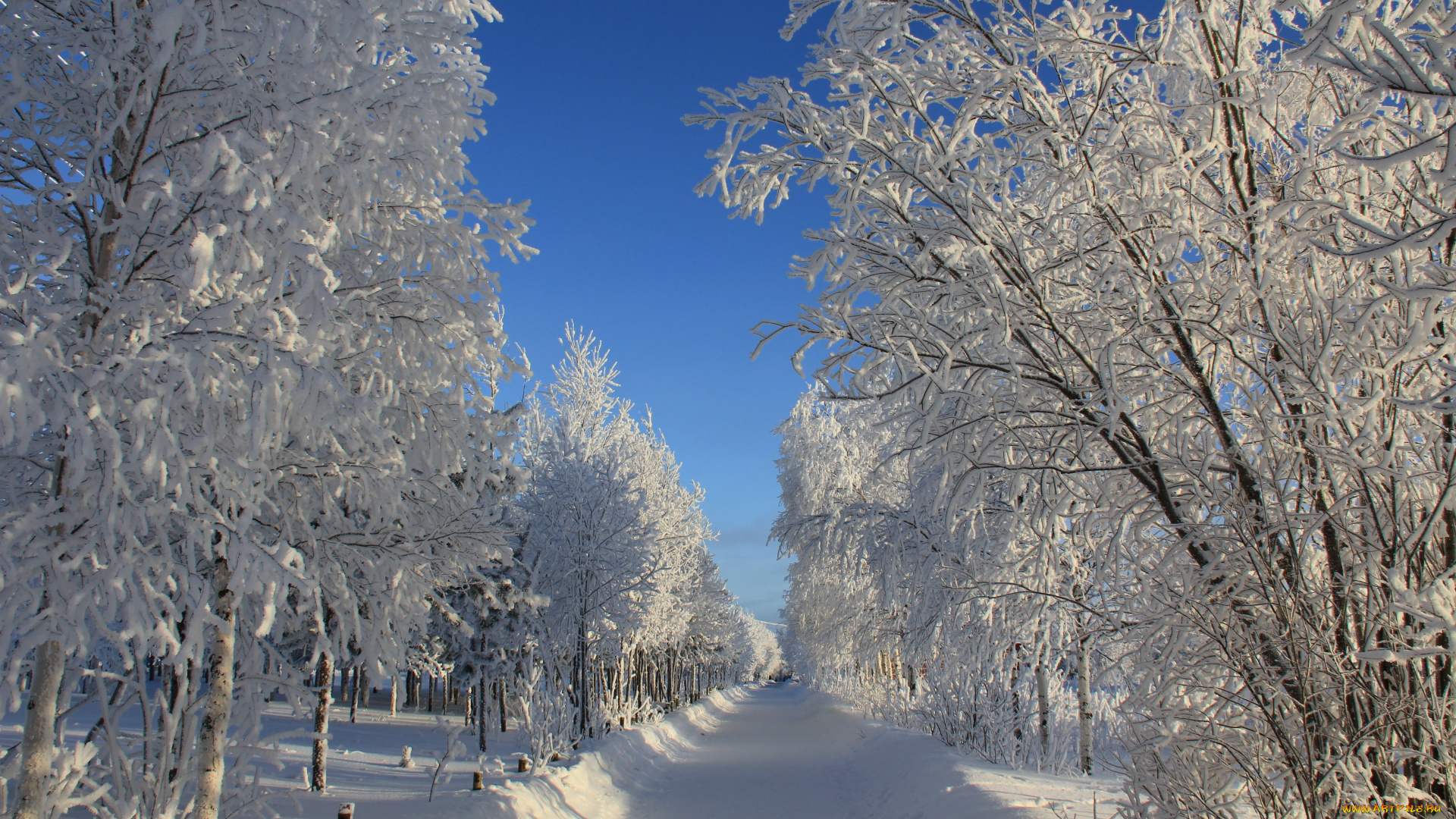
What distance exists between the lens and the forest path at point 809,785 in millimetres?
6910

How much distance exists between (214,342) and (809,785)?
9.66 metres

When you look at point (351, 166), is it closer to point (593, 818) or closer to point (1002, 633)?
point (593, 818)

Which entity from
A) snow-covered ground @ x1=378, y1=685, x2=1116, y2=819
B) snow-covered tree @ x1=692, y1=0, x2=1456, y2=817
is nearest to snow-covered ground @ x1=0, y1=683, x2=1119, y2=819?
snow-covered ground @ x1=378, y1=685, x2=1116, y2=819

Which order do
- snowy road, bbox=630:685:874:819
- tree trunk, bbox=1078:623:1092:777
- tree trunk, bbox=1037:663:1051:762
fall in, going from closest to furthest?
snowy road, bbox=630:685:874:819, tree trunk, bbox=1078:623:1092:777, tree trunk, bbox=1037:663:1051:762

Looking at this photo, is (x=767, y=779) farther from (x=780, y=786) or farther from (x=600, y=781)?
(x=600, y=781)

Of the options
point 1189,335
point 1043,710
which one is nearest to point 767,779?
point 1043,710

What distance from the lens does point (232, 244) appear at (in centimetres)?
309

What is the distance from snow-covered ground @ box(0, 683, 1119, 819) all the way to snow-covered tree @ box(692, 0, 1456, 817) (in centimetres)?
291

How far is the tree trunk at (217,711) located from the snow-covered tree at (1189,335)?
4.06m

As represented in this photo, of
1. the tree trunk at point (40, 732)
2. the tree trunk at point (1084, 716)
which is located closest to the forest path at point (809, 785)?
the tree trunk at point (1084, 716)

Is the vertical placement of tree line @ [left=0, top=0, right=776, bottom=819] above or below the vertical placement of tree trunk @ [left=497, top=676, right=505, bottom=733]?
above

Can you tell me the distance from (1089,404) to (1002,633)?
7.32m

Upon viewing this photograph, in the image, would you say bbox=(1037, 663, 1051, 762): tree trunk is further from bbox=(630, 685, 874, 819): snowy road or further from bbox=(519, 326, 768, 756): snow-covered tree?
bbox=(519, 326, 768, 756): snow-covered tree

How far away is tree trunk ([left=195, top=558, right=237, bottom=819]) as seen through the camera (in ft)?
13.1
